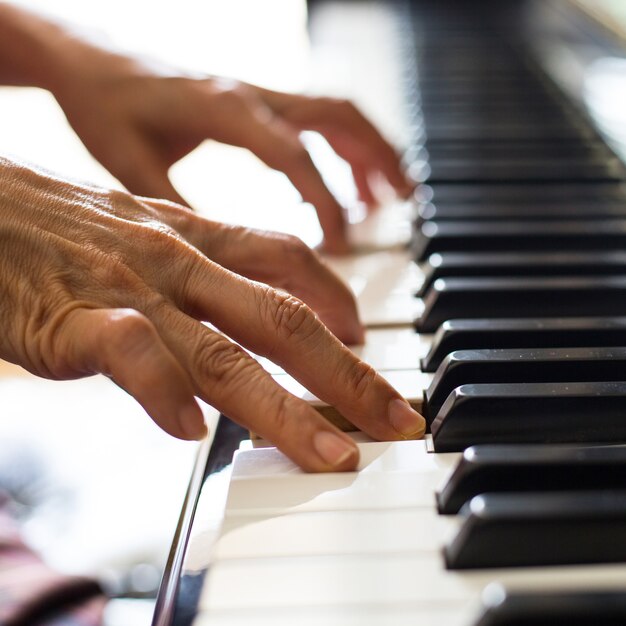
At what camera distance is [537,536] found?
50 cm

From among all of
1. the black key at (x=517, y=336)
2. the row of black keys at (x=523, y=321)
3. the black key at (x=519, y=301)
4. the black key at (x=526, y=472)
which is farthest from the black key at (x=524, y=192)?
the black key at (x=526, y=472)

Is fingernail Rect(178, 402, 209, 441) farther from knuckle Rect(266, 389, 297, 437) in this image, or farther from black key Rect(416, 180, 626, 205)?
black key Rect(416, 180, 626, 205)

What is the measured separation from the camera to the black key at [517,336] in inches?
31.0

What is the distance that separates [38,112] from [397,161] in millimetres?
3313

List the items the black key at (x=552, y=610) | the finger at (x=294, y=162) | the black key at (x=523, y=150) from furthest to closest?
the black key at (x=523, y=150)
the finger at (x=294, y=162)
the black key at (x=552, y=610)

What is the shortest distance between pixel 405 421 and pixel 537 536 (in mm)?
192

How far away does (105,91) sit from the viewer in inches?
49.1

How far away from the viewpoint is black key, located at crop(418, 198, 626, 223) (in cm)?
111

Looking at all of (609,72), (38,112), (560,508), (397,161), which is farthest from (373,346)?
(38,112)

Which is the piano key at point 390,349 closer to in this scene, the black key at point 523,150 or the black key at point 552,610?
the black key at point 552,610

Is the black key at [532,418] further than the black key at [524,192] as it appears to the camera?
No

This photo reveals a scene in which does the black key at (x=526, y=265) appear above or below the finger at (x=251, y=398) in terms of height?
below

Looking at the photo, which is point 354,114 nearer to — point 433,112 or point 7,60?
point 433,112

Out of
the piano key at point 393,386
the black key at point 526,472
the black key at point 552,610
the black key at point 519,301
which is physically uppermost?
the black key at point 552,610
